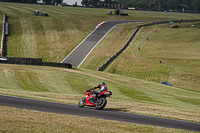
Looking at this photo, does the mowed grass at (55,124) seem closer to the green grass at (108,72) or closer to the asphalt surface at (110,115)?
the green grass at (108,72)

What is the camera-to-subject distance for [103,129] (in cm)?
1368

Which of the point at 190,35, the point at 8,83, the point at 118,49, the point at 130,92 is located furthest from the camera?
the point at 190,35

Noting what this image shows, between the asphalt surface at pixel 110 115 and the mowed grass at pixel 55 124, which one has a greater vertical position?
the mowed grass at pixel 55 124

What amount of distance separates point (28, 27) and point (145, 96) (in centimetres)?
7232

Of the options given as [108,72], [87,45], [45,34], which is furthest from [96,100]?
[45,34]

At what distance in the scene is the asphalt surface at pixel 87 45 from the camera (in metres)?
71.8

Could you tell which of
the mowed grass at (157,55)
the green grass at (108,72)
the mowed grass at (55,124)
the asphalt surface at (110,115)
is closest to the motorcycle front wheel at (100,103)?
the asphalt surface at (110,115)

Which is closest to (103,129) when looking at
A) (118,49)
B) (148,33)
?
(118,49)

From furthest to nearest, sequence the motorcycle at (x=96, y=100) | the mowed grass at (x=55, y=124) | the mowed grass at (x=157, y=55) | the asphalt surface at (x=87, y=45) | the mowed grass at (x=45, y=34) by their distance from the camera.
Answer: the mowed grass at (x=45, y=34) → the asphalt surface at (x=87, y=45) → the mowed grass at (x=157, y=55) → the motorcycle at (x=96, y=100) → the mowed grass at (x=55, y=124)

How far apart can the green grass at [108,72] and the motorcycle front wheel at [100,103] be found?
1.86 m

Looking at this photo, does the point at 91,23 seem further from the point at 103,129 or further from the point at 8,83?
the point at 103,129

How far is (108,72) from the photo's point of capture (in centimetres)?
6347

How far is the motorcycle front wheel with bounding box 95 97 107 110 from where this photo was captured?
64.6ft

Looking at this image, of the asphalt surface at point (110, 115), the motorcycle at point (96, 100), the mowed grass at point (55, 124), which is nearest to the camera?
the mowed grass at point (55, 124)
